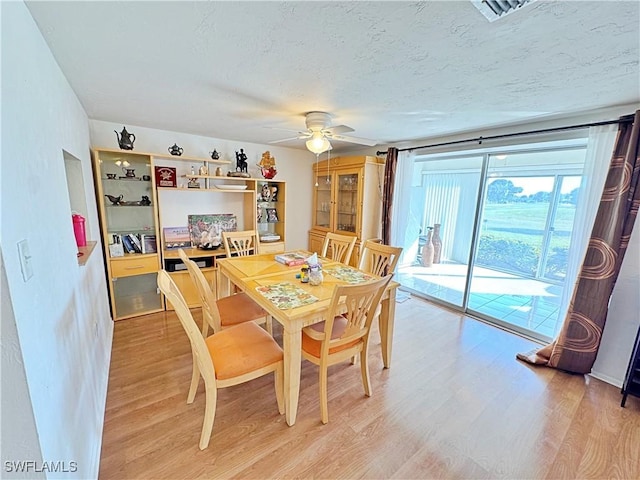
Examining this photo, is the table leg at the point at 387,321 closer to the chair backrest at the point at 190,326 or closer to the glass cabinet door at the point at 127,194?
the chair backrest at the point at 190,326

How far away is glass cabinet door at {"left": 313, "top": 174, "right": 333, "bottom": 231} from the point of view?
4.43 meters

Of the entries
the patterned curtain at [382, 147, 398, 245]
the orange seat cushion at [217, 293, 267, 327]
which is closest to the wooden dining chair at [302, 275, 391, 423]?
the orange seat cushion at [217, 293, 267, 327]

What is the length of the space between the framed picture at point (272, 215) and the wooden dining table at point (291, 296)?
4.54 feet

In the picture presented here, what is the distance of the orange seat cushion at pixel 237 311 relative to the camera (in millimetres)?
2151

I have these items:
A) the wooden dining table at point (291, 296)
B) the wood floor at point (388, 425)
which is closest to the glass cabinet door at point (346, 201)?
the wooden dining table at point (291, 296)

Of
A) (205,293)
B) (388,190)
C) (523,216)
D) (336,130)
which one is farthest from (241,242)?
(523,216)

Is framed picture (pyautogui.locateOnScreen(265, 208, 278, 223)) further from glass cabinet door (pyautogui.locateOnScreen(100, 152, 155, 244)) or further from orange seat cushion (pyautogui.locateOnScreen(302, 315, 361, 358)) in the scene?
orange seat cushion (pyautogui.locateOnScreen(302, 315, 361, 358))

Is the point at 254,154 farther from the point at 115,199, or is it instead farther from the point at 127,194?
the point at 115,199

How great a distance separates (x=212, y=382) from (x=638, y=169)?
3194 mm

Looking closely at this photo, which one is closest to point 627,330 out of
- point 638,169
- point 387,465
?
point 638,169

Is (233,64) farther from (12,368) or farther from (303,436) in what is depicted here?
(303,436)

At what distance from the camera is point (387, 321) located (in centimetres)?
220

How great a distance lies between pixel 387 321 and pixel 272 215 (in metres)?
2.60

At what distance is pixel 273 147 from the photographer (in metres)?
4.09
